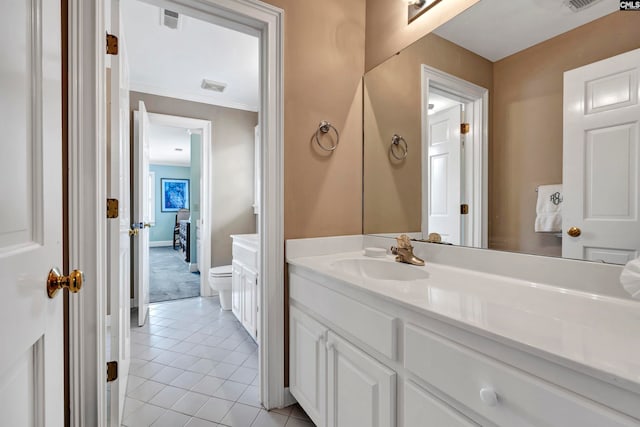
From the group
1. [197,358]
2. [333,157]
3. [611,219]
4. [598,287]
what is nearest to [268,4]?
[333,157]

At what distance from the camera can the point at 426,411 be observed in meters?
0.81

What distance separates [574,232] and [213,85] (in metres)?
3.40

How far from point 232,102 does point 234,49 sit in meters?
1.26

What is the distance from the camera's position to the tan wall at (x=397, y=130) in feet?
5.02

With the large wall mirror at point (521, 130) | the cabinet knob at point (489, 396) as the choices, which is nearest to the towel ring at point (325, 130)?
the large wall mirror at point (521, 130)

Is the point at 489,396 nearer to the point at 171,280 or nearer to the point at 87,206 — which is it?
the point at 87,206

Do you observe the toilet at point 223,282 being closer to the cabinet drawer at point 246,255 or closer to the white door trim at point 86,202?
the cabinet drawer at point 246,255

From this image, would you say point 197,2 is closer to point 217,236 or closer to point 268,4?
point 268,4

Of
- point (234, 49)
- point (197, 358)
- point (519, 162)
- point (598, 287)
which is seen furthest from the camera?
point (234, 49)

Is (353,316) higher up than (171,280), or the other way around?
(353,316)

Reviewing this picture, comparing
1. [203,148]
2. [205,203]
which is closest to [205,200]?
[205,203]

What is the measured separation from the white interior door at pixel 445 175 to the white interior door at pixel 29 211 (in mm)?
1424

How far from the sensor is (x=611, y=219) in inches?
35.6

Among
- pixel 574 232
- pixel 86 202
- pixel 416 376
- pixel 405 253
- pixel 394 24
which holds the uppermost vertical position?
pixel 394 24
